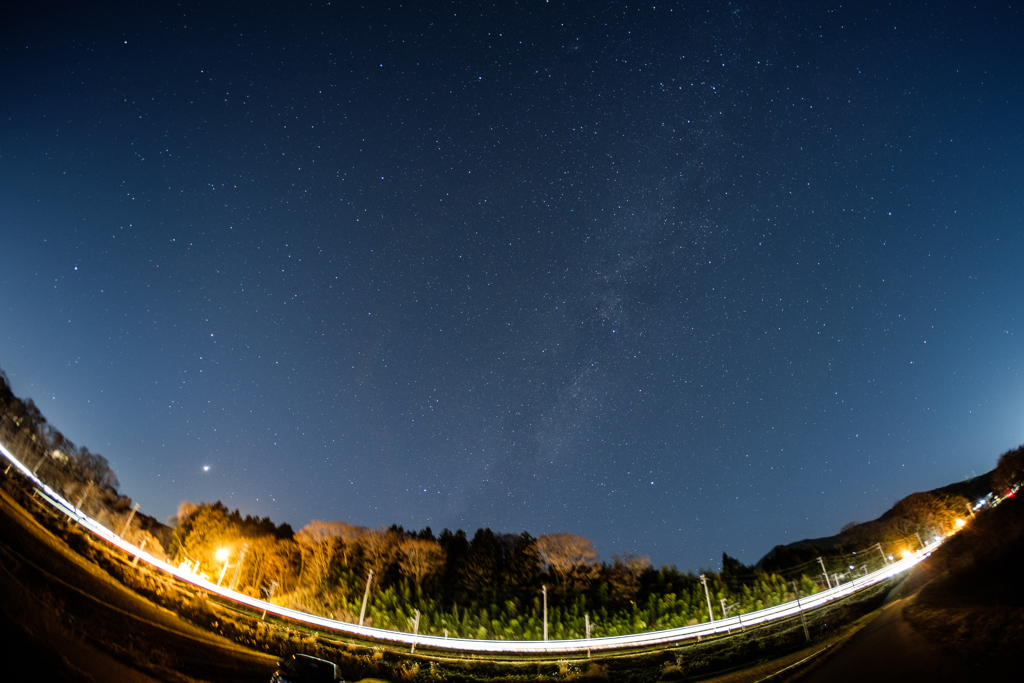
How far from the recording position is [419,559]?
49656 mm

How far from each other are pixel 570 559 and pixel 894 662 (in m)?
41.6

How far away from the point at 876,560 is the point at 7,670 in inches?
3415

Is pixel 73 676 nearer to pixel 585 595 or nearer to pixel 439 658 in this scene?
pixel 439 658

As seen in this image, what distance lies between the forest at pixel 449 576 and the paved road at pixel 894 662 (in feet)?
90.8

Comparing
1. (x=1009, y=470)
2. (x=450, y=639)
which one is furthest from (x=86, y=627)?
(x=1009, y=470)

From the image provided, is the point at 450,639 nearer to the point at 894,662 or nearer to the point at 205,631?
the point at 205,631

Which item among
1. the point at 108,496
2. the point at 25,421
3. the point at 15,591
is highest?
the point at 25,421

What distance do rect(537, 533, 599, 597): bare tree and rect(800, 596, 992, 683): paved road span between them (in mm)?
36121

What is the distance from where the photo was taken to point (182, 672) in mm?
12031

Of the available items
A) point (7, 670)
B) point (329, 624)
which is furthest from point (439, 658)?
point (7, 670)

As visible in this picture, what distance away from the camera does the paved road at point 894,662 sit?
375 inches

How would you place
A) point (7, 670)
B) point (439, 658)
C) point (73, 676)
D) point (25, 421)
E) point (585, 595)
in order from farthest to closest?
point (25, 421) → point (585, 595) → point (439, 658) → point (73, 676) → point (7, 670)

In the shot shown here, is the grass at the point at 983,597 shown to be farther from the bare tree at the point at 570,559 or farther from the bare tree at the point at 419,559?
the bare tree at the point at 419,559

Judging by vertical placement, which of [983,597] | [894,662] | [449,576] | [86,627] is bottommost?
[894,662]
